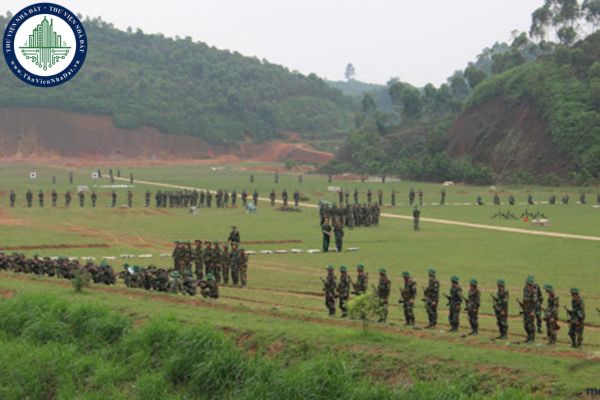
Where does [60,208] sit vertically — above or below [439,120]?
below

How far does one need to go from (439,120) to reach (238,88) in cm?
5000

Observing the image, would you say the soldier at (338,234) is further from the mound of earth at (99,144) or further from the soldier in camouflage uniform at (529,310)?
the mound of earth at (99,144)

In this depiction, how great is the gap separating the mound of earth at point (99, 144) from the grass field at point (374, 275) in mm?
58440

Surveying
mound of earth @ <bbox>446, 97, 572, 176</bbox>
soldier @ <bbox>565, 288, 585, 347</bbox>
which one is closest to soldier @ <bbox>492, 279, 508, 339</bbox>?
soldier @ <bbox>565, 288, 585, 347</bbox>

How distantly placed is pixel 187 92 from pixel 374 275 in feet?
417

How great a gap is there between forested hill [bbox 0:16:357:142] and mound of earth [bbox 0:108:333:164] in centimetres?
154

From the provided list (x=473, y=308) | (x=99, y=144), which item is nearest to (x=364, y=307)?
(x=473, y=308)

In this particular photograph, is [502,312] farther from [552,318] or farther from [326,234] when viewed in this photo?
[326,234]

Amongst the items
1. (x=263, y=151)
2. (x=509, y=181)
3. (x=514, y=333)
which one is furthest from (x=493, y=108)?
(x=514, y=333)

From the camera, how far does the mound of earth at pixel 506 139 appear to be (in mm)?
89000

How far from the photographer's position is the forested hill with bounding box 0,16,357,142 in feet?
462

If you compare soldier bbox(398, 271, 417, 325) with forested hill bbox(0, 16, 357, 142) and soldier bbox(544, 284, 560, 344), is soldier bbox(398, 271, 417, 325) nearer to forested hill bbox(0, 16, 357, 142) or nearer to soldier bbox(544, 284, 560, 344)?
soldier bbox(544, 284, 560, 344)

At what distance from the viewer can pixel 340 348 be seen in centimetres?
1747

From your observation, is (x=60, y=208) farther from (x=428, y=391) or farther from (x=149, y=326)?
(x=428, y=391)
